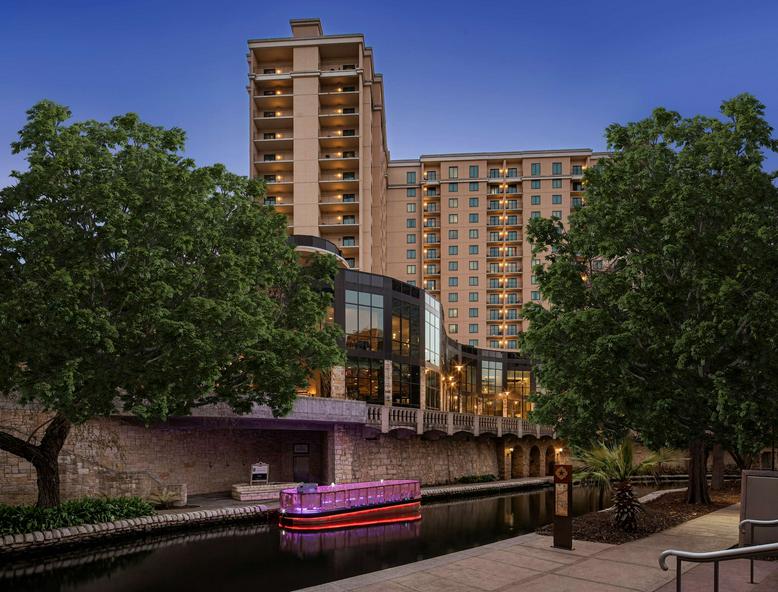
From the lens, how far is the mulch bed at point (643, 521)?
19.2 meters

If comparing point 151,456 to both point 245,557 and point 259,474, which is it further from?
point 245,557

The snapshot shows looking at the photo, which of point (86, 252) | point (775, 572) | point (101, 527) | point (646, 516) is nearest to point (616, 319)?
point (646, 516)

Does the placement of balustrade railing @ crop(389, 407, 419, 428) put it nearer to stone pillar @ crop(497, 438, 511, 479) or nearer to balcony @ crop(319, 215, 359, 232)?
stone pillar @ crop(497, 438, 511, 479)

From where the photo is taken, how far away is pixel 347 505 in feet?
97.2

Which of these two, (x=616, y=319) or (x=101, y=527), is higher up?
(x=616, y=319)

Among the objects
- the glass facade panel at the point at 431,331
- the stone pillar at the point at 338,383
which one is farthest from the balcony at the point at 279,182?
the stone pillar at the point at 338,383

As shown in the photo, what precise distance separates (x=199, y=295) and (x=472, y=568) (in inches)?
534

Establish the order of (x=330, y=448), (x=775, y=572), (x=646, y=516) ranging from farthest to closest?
(x=330, y=448) < (x=646, y=516) < (x=775, y=572)

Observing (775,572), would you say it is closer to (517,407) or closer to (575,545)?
(575,545)

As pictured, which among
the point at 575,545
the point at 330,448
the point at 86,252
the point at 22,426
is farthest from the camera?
the point at 330,448

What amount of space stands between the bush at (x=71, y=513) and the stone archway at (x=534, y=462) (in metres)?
41.5

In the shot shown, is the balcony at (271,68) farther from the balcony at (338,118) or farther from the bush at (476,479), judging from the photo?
the bush at (476,479)

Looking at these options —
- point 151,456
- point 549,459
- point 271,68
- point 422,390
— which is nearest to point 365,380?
point 422,390

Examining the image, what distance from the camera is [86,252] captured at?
20.8 m
